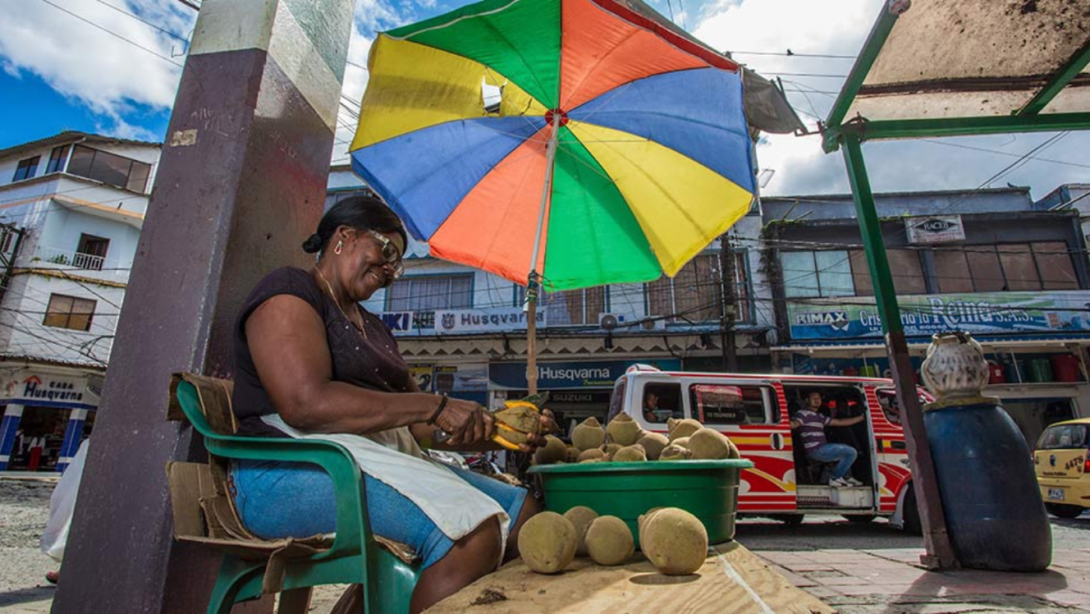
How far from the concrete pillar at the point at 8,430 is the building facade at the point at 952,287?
978 inches

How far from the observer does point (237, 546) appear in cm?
123

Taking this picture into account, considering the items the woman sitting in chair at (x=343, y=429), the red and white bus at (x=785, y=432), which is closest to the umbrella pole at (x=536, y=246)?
the woman sitting in chair at (x=343, y=429)

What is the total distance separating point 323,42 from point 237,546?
2.38m

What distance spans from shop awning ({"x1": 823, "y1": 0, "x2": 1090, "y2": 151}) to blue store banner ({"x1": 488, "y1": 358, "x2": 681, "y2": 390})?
430 inches

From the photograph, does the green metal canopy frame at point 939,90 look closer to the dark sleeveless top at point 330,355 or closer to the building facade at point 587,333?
the dark sleeveless top at point 330,355

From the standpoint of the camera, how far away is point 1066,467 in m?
7.81

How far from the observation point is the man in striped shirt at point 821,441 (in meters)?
6.93

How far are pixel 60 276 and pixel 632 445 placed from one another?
27.3 metres

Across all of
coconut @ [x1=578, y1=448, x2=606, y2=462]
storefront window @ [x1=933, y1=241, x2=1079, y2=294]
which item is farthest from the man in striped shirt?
storefront window @ [x1=933, y1=241, x2=1079, y2=294]

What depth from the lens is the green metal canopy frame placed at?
3.48m

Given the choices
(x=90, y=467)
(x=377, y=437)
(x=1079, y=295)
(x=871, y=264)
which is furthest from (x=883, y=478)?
(x=1079, y=295)

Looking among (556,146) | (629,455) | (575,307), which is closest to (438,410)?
(629,455)

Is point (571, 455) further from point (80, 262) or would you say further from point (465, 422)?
point (80, 262)

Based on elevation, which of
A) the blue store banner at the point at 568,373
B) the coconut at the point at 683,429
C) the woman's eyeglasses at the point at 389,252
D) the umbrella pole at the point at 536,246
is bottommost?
the coconut at the point at 683,429
